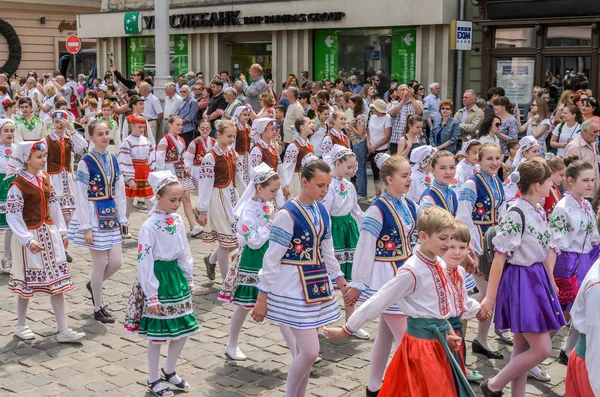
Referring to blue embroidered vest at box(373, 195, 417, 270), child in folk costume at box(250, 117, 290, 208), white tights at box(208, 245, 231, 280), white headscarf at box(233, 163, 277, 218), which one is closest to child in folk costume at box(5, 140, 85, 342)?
white headscarf at box(233, 163, 277, 218)

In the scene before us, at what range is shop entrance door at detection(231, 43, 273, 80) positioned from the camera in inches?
1042

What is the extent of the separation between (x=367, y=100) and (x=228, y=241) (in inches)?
354

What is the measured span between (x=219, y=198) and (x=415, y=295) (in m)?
5.11

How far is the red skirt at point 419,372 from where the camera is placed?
4691mm

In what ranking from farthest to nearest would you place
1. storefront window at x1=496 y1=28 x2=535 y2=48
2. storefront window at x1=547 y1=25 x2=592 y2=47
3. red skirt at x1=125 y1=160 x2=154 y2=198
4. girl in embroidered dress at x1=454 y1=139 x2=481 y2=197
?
storefront window at x1=496 y1=28 x2=535 y2=48 < storefront window at x1=547 y1=25 x2=592 y2=47 < red skirt at x1=125 y1=160 x2=154 y2=198 < girl in embroidered dress at x1=454 y1=139 x2=481 y2=197

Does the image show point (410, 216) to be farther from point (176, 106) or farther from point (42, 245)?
point (176, 106)

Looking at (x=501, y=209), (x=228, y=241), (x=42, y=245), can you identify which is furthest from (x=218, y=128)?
(x=501, y=209)

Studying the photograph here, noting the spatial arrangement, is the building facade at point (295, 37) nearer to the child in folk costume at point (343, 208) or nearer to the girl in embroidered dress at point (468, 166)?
the girl in embroidered dress at point (468, 166)

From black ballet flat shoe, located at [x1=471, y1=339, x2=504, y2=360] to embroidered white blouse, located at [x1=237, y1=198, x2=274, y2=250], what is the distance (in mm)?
2059

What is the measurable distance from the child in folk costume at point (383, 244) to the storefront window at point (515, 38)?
577 inches

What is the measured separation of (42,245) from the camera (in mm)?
7570

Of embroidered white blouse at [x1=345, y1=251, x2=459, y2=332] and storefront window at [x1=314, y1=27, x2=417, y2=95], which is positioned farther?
storefront window at [x1=314, y1=27, x2=417, y2=95]

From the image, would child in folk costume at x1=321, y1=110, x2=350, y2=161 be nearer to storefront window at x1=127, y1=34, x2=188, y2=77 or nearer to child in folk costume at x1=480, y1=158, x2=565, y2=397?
child in folk costume at x1=480, y1=158, x2=565, y2=397

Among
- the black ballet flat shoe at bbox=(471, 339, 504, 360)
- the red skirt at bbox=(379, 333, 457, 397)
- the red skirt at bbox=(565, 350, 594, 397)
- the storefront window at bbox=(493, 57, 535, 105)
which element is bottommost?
the black ballet flat shoe at bbox=(471, 339, 504, 360)
